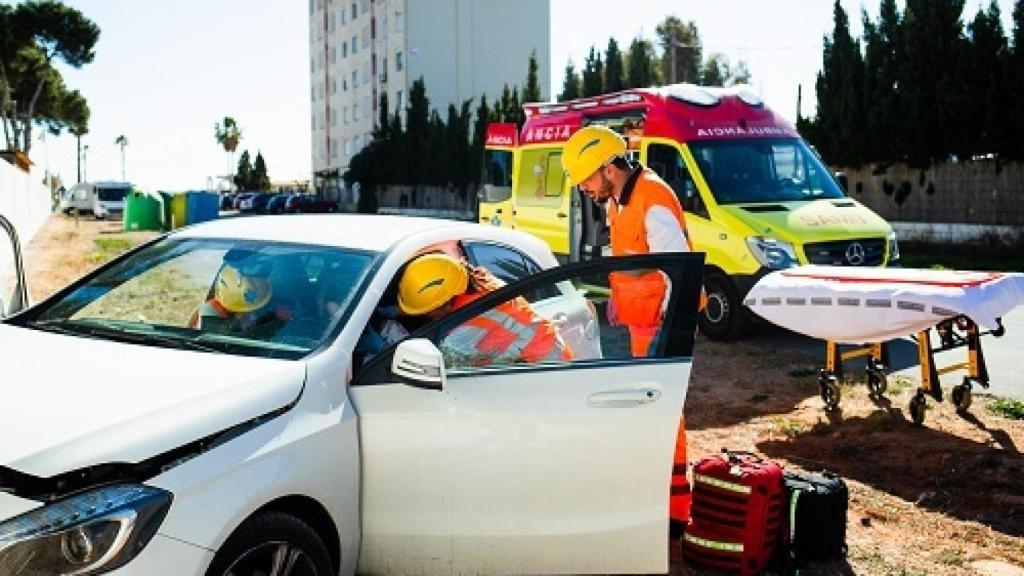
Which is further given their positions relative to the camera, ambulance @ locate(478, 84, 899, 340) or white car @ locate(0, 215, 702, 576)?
ambulance @ locate(478, 84, 899, 340)

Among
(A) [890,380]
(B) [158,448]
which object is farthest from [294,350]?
(A) [890,380]

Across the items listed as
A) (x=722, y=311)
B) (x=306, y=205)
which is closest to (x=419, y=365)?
(x=722, y=311)

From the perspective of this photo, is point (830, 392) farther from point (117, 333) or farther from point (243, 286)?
Result: point (117, 333)

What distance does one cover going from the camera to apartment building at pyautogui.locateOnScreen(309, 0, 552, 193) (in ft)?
241

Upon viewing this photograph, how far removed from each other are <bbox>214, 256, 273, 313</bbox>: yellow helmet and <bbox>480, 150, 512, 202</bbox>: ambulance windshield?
416 inches

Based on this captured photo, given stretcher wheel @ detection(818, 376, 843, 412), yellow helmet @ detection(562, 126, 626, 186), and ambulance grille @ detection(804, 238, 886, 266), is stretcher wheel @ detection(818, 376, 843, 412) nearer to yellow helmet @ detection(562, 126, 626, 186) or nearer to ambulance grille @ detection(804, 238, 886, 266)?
ambulance grille @ detection(804, 238, 886, 266)

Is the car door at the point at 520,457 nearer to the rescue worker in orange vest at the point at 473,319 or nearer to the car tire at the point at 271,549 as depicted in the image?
the rescue worker in orange vest at the point at 473,319

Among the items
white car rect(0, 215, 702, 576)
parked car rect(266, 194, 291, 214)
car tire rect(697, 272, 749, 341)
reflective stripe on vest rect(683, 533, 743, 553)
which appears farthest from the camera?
parked car rect(266, 194, 291, 214)

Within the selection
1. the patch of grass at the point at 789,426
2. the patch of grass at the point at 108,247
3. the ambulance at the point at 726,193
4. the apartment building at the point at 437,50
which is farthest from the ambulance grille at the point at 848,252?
the apartment building at the point at 437,50

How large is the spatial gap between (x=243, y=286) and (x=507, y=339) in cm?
114

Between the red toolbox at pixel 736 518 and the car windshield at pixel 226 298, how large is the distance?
6.07 feet

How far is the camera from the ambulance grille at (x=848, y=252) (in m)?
10.3

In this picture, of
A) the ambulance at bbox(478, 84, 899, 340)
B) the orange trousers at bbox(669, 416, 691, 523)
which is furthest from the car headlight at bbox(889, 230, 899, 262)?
the orange trousers at bbox(669, 416, 691, 523)

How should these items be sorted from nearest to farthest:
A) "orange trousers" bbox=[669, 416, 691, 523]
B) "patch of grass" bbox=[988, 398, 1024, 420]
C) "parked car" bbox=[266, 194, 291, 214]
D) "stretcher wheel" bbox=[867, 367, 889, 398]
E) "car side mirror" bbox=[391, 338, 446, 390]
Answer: "car side mirror" bbox=[391, 338, 446, 390] < "orange trousers" bbox=[669, 416, 691, 523] < "patch of grass" bbox=[988, 398, 1024, 420] < "stretcher wheel" bbox=[867, 367, 889, 398] < "parked car" bbox=[266, 194, 291, 214]
